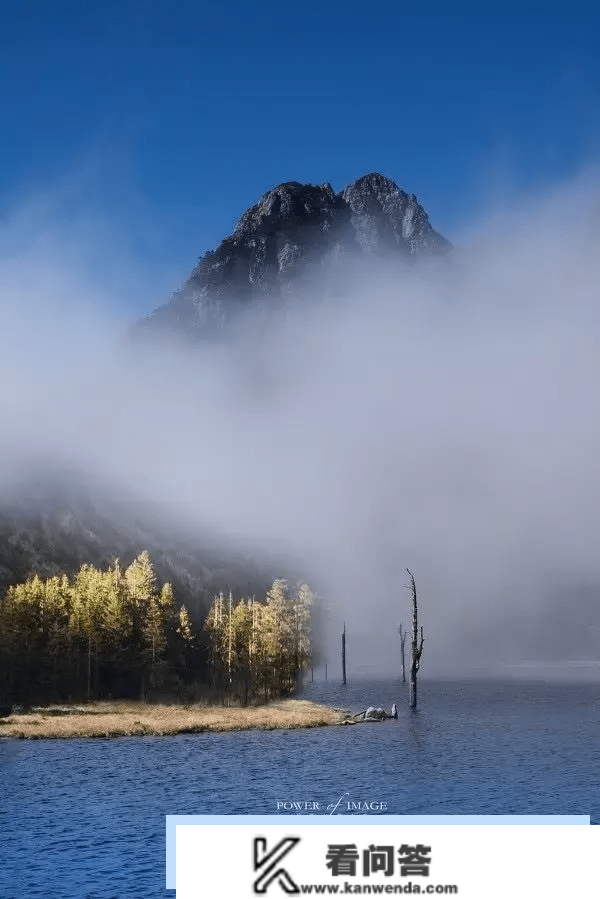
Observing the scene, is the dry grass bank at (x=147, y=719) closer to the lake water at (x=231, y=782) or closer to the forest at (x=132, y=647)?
the lake water at (x=231, y=782)

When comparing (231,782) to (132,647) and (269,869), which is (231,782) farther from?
(132,647)

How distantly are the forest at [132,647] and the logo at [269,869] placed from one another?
80.6 meters

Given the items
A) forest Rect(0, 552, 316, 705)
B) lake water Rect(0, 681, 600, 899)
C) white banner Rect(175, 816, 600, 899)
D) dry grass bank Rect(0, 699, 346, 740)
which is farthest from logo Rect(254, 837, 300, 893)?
forest Rect(0, 552, 316, 705)

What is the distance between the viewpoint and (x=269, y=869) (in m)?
22.2

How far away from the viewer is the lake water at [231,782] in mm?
33656

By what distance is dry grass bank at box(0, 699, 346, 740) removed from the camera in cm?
7462

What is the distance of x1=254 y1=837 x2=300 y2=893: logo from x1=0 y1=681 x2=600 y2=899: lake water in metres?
8.53

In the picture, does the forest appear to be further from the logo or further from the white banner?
the logo

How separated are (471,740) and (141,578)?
49.0 m

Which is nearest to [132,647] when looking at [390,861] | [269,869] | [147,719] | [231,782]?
[147,719]

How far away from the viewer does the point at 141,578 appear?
107m

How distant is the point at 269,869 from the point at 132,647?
84151 millimetres

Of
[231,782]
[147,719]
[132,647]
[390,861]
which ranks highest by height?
[132,647]

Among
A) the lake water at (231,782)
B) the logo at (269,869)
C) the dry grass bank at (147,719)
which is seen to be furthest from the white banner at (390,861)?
the dry grass bank at (147,719)
